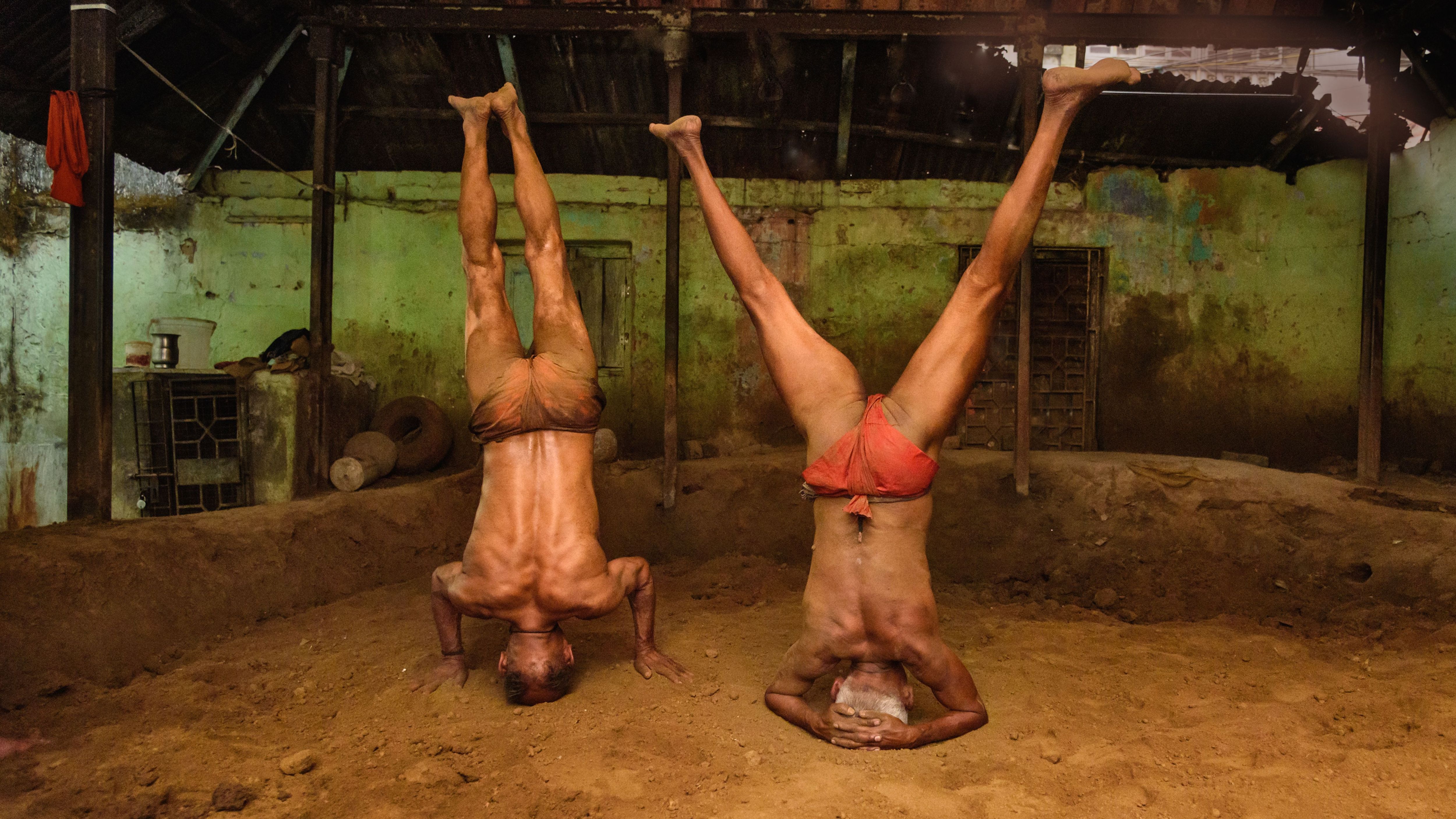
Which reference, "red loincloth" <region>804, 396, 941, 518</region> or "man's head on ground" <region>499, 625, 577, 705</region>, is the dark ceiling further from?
"man's head on ground" <region>499, 625, 577, 705</region>

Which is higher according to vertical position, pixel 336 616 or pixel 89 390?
pixel 89 390

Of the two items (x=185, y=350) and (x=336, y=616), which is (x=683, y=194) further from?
(x=336, y=616)

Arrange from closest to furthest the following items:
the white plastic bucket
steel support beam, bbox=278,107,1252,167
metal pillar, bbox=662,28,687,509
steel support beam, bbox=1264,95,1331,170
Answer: metal pillar, bbox=662,28,687,509 < the white plastic bucket < steel support beam, bbox=1264,95,1331,170 < steel support beam, bbox=278,107,1252,167

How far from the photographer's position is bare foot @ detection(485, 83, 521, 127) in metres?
3.97

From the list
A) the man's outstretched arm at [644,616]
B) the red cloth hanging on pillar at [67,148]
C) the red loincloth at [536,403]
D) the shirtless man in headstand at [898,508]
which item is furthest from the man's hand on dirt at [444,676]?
the red cloth hanging on pillar at [67,148]

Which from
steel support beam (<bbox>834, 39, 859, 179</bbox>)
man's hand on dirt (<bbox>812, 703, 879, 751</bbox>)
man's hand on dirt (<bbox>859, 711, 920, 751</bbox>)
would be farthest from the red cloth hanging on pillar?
steel support beam (<bbox>834, 39, 859, 179</bbox>)

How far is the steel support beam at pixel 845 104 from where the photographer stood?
7004 mm

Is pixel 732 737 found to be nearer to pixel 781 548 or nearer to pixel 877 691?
pixel 877 691

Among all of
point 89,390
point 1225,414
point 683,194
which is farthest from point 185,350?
point 1225,414

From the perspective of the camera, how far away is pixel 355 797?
2760mm

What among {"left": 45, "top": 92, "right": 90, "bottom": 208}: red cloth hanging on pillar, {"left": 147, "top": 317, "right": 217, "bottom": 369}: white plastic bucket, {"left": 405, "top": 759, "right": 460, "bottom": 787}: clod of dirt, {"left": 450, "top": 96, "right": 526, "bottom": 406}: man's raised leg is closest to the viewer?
{"left": 405, "top": 759, "right": 460, "bottom": 787}: clod of dirt

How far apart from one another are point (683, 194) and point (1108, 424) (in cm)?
507

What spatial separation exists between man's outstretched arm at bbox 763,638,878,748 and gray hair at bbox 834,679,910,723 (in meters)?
0.04

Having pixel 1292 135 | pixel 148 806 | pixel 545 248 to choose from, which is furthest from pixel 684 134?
pixel 1292 135
